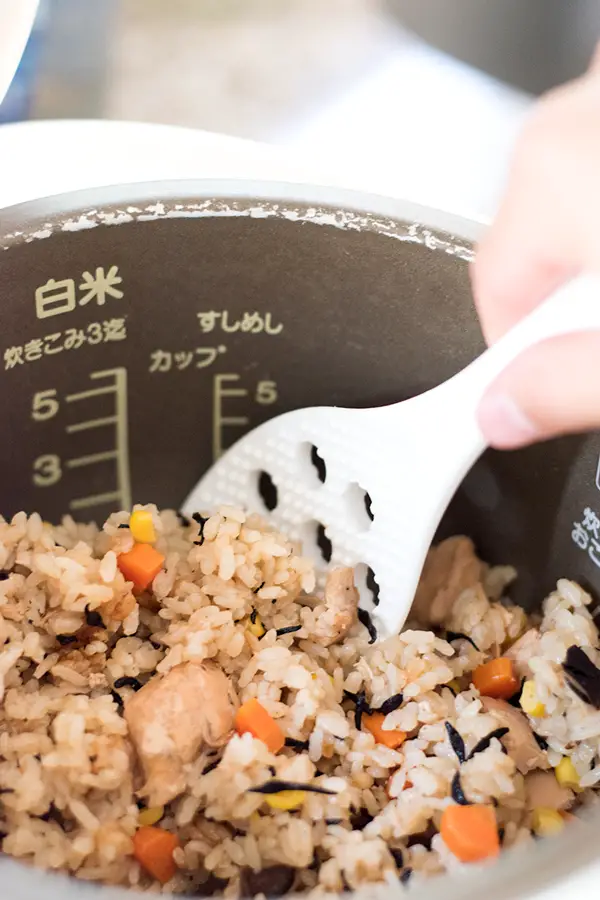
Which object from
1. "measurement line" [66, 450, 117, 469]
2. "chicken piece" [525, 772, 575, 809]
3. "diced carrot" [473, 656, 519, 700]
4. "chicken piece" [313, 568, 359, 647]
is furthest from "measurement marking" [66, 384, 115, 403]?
"chicken piece" [525, 772, 575, 809]

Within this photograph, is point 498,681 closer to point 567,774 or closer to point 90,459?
point 567,774

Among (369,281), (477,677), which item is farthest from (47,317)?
(477,677)

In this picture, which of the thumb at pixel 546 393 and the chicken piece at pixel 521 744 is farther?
the chicken piece at pixel 521 744

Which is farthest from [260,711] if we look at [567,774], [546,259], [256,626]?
[546,259]

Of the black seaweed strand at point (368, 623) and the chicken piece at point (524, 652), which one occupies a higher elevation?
the black seaweed strand at point (368, 623)

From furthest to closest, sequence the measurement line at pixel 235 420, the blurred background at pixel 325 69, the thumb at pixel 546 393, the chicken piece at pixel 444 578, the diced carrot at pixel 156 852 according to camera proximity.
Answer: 1. the blurred background at pixel 325 69
2. the measurement line at pixel 235 420
3. the chicken piece at pixel 444 578
4. the diced carrot at pixel 156 852
5. the thumb at pixel 546 393

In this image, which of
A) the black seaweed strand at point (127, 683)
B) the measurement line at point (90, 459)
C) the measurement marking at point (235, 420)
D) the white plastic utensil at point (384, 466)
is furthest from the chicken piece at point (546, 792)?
the measurement line at point (90, 459)

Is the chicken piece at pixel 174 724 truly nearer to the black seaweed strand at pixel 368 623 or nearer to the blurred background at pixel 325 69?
the black seaweed strand at pixel 368 623
